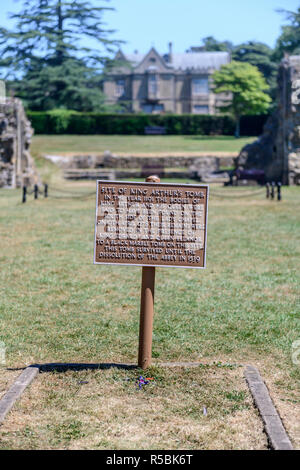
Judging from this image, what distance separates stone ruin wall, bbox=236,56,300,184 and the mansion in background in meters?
42.0

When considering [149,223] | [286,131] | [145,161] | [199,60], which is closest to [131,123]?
[145,161]

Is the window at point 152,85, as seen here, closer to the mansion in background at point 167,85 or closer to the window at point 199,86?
the mansion in background at point 167,85

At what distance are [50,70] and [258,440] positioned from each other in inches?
1740

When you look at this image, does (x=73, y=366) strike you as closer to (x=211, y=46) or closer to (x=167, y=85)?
(x=167, y=85)

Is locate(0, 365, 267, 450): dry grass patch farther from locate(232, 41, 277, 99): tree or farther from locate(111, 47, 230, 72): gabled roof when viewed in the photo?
locate(111, 47, 230, 72): gabled roof

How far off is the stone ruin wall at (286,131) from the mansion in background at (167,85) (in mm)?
41975

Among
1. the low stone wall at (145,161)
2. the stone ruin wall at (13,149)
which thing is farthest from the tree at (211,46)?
the stone ruin wall at (13,149)

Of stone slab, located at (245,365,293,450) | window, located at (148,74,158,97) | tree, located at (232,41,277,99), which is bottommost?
stone slab, located at (245,365,293,450)

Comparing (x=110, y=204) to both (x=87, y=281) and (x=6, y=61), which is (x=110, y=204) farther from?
(x=6, y=61)

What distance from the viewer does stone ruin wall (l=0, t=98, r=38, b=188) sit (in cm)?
2739

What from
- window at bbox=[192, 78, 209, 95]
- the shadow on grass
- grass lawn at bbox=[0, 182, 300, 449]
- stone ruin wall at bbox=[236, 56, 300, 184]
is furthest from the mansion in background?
the shadow on grass

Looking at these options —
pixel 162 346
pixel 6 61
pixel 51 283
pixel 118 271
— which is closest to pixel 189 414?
pixel 162 346

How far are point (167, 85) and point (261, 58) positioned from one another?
1285cm

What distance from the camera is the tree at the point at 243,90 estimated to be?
53.4 m
